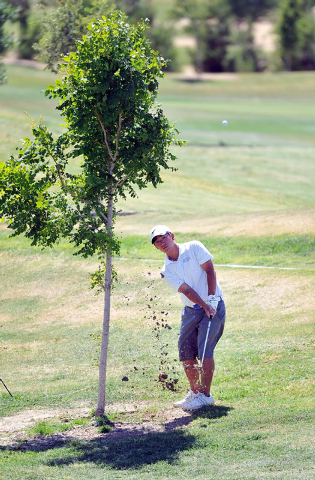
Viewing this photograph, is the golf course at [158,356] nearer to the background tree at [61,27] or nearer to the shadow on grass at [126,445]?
the shadow on grass at [126,445]

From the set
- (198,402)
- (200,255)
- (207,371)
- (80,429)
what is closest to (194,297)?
(200,255)

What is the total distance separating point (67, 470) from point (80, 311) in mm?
6062

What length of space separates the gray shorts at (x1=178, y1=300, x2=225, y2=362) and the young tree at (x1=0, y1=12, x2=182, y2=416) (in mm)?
1092

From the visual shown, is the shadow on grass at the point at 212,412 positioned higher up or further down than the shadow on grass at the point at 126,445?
higher up

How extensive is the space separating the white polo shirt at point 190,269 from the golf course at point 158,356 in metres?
1.56

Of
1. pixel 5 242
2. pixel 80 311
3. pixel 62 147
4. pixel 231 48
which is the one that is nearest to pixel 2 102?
pixel 5 242

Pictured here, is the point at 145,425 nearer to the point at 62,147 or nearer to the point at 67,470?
the point at 67,470

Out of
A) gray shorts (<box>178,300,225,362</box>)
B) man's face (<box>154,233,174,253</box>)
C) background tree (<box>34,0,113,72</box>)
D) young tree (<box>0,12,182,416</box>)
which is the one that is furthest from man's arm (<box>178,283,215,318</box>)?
background tree (<box>34,0,113,72</box>)

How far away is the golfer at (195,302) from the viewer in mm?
8109

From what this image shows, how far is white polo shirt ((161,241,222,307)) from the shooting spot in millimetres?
8172

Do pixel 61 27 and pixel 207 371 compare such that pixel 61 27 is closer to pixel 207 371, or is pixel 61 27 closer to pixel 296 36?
pixel 207 371

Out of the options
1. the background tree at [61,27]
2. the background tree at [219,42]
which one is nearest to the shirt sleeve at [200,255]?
the background tree at [61,27]

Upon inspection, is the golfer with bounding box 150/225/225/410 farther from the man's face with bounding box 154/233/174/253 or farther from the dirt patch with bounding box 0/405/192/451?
the dirt patch with bounding box 0/405/192/451

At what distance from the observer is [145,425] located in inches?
332
